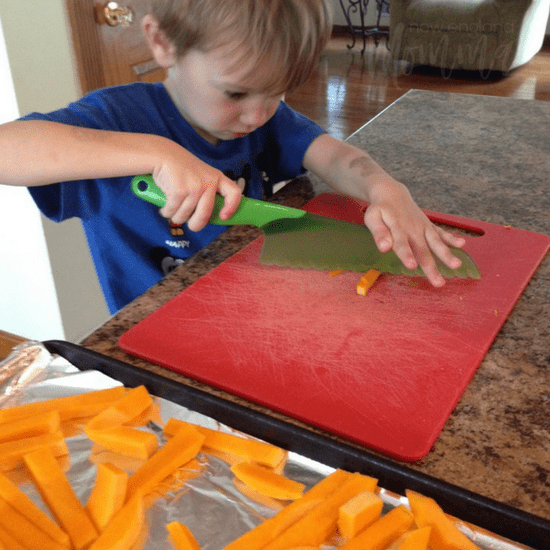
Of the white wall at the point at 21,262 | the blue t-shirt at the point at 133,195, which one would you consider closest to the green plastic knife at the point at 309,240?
the blue t-shirt at the point at 133,195

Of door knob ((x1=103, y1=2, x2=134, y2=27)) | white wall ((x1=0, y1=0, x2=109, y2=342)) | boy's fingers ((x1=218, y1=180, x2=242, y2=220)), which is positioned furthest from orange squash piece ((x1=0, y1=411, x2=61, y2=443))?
door knob ((x1=103, y1=2, x2=134, y2=27))

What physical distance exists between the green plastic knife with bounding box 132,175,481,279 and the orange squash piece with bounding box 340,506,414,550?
42 centimetres

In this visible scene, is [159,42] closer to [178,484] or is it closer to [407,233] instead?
[407,233]

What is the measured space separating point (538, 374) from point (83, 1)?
152cm

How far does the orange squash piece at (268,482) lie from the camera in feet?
1.81

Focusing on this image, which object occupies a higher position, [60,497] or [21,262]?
[60,497]

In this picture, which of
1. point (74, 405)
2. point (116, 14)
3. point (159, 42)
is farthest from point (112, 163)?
point (116, 14)

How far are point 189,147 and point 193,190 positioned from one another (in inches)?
13.4

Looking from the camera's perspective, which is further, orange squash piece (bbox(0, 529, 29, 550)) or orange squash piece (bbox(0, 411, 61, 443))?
orange squash piece (bbox(0, 411, 61, 443))

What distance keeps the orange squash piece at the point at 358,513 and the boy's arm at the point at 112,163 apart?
44cm

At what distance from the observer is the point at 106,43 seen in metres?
1.76

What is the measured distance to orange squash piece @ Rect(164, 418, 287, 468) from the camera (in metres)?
0.57

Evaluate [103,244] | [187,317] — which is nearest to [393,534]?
[187,317]

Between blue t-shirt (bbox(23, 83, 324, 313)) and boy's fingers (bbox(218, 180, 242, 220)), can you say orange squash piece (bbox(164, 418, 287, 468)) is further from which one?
blue t-shirt (bbox(23, 83, 324, 313))
